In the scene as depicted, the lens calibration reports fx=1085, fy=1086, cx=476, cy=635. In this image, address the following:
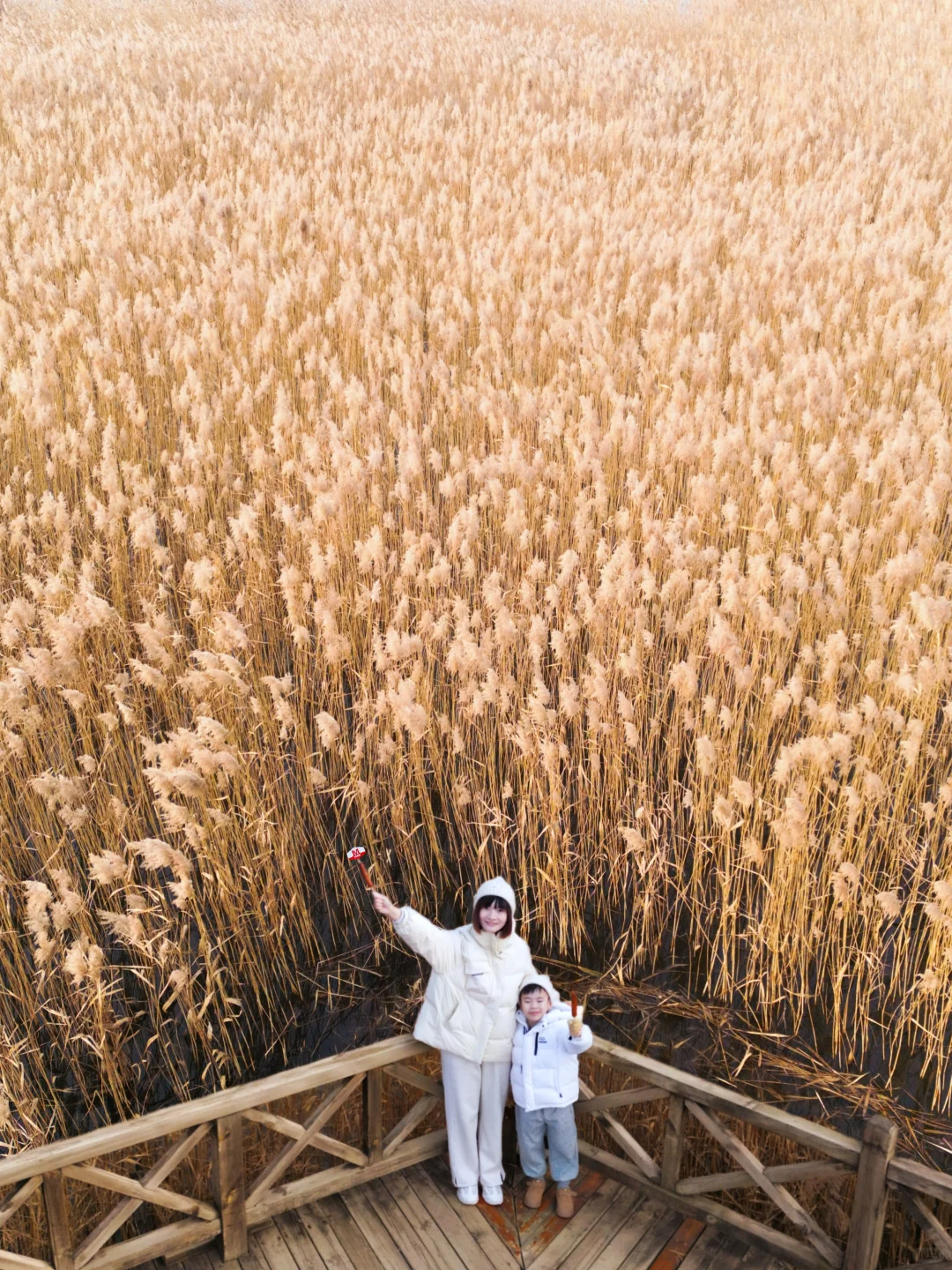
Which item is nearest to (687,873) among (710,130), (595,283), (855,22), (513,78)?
(595,283)

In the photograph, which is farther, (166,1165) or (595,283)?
(595,283)

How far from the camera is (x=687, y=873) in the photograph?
2.93m

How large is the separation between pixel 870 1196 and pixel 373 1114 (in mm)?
1005

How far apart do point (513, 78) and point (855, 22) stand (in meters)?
3.17

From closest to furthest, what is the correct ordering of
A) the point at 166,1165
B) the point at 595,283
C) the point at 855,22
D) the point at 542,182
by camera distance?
the point at 166,1165
the point at 595,283
the point at 542,182
the point at 855,22

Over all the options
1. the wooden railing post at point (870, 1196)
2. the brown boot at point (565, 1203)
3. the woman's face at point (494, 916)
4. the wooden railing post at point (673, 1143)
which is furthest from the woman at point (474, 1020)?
the wooden railing post at point (870, 1196)

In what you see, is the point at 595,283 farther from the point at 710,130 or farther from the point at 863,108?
the point at 863,108

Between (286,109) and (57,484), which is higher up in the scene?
(286,109)

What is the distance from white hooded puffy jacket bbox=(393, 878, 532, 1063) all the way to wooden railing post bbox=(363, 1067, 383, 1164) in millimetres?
129

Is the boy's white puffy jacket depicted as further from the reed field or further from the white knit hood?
the reed field

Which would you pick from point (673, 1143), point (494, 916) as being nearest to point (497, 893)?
point (494, 916)

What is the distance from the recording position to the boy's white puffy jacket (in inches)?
89.0

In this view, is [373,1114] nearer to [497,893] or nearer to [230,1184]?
[230,1184]

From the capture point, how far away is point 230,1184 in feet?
7.12
